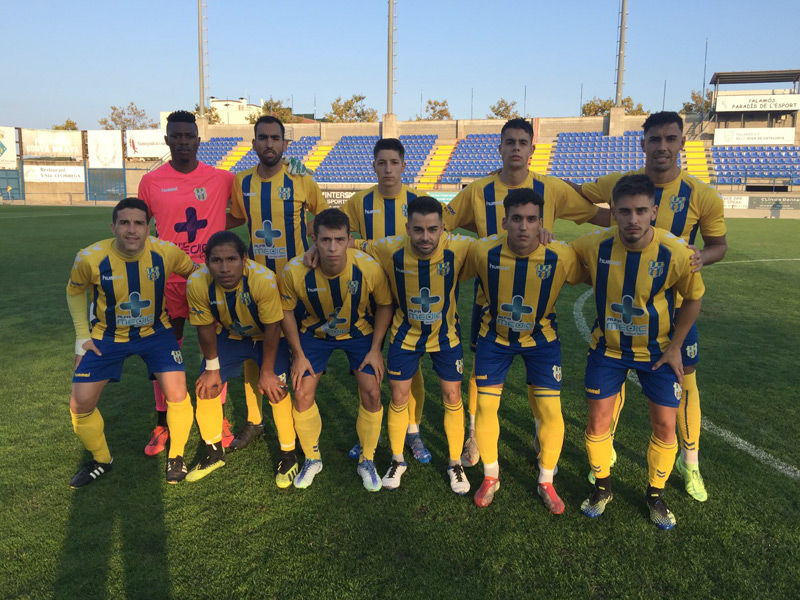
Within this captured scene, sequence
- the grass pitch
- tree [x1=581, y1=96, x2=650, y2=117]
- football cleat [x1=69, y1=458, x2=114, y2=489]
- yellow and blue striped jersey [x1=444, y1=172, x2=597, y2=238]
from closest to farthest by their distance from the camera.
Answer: the grass pitch → football cleat [x1=69, y1=458, x2=114, y2=489] → yellow and blue striped jersey [x1=444, y1=172, x2=597, y2=238] → tree [x1=581, y1=96, x2=650, y2=117]

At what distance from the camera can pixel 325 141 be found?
40.3m

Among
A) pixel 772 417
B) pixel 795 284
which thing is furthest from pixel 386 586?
pixel 795 284

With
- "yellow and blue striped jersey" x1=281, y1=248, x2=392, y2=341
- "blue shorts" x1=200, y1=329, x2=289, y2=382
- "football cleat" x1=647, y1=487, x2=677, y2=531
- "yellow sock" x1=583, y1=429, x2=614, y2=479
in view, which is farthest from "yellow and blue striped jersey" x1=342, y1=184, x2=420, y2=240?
"football cleat" x1=647, y1=487, x2=677, y2=531

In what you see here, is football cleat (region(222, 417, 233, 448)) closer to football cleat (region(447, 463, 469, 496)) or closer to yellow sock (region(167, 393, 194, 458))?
yellow sock (region(167, 393, 194, 458))

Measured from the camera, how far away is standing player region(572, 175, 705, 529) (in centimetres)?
292

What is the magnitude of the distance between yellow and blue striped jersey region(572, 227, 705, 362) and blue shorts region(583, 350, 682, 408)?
0.05 meters

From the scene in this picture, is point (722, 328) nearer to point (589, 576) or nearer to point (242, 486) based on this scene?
point (589, 576)

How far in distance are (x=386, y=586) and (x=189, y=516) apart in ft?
4.23

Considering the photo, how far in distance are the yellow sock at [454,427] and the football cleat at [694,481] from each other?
4.62 feet

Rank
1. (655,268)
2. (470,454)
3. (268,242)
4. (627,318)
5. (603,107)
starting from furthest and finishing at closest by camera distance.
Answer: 1. (603,107)
2. (268,242)
3. (470,454)
4. (627,318)
5. (655,268)

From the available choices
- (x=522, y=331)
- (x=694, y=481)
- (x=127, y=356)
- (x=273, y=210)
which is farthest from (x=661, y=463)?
(x=127, y=356)

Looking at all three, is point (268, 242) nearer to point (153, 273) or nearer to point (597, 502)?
point (153, 273)

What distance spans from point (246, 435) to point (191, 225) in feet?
5.40

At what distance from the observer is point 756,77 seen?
34406mm
